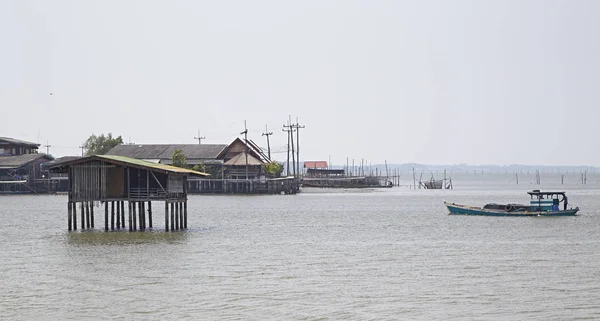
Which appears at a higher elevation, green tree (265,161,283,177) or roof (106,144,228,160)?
roof (106,144,228,160)

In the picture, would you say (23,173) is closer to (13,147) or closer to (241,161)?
(13,147)

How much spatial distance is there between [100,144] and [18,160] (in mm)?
21821

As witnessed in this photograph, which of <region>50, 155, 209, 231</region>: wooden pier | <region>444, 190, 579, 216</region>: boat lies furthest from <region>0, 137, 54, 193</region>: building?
<region>50, 155, 209, 231</region>: wooden pier

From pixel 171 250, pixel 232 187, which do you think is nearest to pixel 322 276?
pixel 171 250

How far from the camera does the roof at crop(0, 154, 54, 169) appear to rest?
114512mm

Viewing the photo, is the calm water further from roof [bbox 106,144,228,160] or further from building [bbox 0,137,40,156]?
building [bbox 0,137,40,156]

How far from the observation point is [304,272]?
3272 centimetres

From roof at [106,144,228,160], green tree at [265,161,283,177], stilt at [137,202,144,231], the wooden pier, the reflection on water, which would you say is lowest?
the reflection on water

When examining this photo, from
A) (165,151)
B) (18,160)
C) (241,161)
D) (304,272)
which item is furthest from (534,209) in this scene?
(18,160)

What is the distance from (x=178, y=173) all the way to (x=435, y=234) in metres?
14.3

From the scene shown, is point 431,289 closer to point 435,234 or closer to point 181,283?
point 181,283

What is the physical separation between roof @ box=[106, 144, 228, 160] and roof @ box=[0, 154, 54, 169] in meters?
10.7

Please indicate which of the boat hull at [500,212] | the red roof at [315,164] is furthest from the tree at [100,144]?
the boat hull at [500,212]

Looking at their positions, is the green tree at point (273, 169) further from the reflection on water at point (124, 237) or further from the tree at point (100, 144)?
the reflection on water at point (124, 237)
